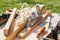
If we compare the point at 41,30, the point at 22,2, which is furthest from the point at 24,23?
the point at 22,2

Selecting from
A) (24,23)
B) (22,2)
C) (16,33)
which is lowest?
(16,33)

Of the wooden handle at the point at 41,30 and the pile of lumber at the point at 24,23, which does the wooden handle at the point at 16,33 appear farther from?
the wooden handle at the point at 41,30

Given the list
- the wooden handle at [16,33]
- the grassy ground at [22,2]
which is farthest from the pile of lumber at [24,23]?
the grassy ground at [22,2]

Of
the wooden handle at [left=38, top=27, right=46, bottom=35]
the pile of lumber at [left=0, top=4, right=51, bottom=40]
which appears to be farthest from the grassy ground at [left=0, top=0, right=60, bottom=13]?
the wooden handle at [left=38, top=27, right=46, bottom=35]

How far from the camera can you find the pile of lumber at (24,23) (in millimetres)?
3471

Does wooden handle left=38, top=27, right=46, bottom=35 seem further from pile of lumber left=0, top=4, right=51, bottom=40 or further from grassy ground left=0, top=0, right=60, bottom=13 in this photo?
grassy ground left=0, top=0, right=60, bottom=13

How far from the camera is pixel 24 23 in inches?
148

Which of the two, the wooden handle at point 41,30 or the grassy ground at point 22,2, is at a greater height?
the grassy ground at point 22,2

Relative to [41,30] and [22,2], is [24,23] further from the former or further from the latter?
[22,2]

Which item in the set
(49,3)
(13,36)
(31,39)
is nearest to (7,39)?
(13,36)

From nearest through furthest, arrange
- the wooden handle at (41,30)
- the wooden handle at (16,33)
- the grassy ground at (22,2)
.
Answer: the wooden handle at (16,33), the wooden handle at (41,30), the grassy ground at (22,2)

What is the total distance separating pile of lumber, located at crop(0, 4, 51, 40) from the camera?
11.4 ft

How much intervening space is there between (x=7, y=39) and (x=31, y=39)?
13.9 inches

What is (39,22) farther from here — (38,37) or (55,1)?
(55,1)
